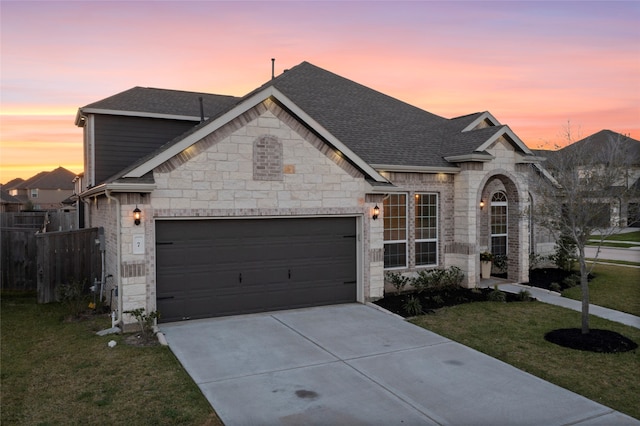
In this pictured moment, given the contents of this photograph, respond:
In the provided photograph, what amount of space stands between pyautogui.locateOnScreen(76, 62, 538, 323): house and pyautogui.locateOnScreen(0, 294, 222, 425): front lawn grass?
1418 mm

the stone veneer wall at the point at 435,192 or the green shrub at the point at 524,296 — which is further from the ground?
the stone veneer wall at the point at 435,192

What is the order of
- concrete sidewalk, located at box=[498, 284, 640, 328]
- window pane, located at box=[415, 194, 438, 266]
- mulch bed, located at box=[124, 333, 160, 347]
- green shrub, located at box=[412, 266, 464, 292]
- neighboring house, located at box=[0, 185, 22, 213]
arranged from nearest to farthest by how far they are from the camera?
mulch bed, located at box=[124, 333, 160, 347]
concrete sidewalk, located at box=[498, 284, 640, 328]
green shrub, located at box=[412, 266, 464, 292]
window pane, located at box=[415, 194, 438, 266]
neighboring house, located at box=[0, 185, 22, 213]

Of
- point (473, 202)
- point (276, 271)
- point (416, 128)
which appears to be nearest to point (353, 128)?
point (416, 128)

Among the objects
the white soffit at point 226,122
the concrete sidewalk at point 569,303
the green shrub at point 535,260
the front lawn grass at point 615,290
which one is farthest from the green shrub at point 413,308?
the green shrub at point 535,260

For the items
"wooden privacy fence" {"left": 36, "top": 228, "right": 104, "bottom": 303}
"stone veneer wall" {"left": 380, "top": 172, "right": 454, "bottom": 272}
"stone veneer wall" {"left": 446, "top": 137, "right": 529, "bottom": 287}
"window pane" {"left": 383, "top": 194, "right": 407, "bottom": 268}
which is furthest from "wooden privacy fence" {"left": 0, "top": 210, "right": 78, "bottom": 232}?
"stone veneer wall" {"left": 446, "top": 137, "right": 529, "bottom": 287}

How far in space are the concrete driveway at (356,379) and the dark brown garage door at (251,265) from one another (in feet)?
2.35

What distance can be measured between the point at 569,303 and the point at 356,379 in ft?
29.0

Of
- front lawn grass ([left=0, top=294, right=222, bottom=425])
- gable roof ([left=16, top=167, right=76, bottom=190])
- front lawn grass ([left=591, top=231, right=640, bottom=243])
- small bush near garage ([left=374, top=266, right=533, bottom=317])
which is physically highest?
gable roof ([left=16, top=167, right=76, bottom=190])

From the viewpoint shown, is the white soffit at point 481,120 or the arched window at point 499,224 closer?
the white soffit at point 481,120

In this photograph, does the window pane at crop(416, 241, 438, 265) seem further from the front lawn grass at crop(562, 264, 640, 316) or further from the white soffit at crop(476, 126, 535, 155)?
the front lawn grass at crop(562, 264, 640, 316)

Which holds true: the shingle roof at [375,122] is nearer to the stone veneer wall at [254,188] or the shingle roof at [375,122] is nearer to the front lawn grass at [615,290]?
the stone veneer wall at [254,188]

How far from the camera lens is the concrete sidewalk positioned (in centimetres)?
1158

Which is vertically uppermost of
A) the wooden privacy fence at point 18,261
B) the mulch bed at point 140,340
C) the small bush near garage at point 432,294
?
the wooden privacy fence at point 18,261

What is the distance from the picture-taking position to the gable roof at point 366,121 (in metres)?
14.8
